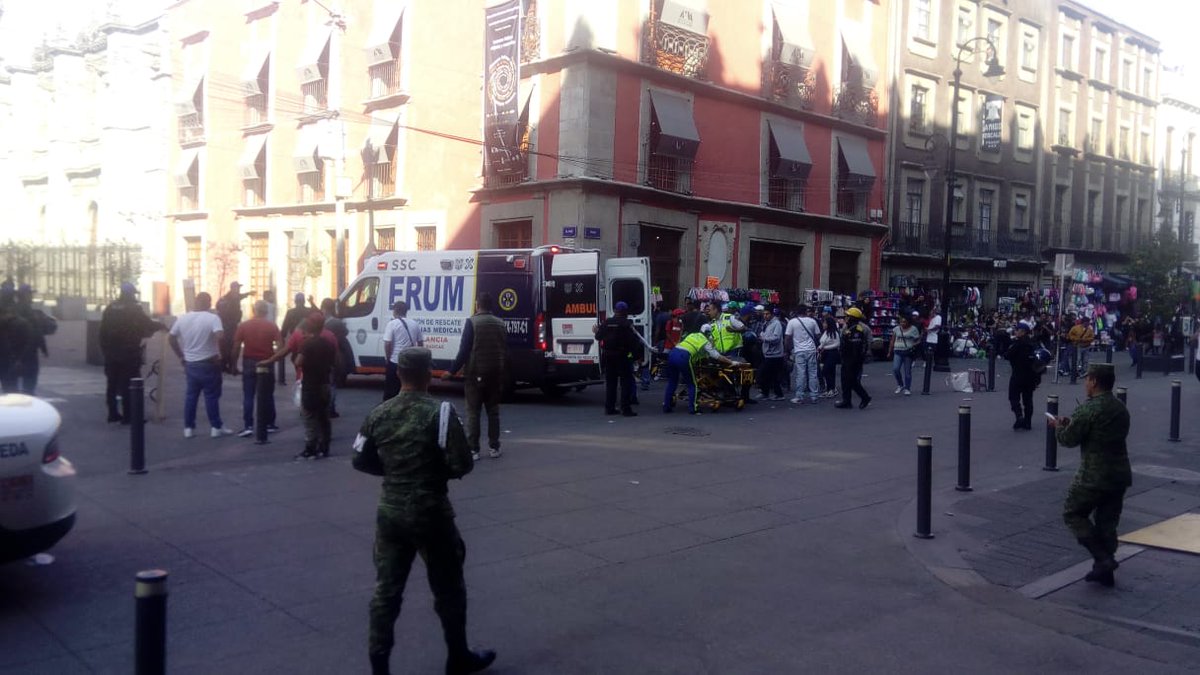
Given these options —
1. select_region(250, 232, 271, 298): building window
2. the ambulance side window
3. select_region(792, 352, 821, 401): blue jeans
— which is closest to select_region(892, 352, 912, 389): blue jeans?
select_region(792, 352, 821, 401): blue jeans

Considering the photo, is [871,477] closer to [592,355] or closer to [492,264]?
[592,355]

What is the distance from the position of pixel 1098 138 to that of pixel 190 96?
4118cm

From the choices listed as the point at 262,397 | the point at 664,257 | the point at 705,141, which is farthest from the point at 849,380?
the point at 705,141

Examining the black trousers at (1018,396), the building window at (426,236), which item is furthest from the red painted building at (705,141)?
Result: the black trousers at (1018,396)

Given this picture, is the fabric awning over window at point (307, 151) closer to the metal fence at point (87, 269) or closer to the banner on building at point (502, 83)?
the banner on building at point (502, 83)

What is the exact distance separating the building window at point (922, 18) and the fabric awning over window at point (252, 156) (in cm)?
2470

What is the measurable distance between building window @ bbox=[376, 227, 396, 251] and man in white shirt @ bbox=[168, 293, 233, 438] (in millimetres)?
18770

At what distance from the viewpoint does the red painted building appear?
80.6ft

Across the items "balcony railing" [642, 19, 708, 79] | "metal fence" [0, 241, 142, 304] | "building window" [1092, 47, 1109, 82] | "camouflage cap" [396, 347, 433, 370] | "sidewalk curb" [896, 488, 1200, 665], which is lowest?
"sidewalk curb" [896, 488, 1200, 665]

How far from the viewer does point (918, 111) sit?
36469mm

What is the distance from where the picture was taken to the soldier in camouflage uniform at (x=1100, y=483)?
657 centimetres

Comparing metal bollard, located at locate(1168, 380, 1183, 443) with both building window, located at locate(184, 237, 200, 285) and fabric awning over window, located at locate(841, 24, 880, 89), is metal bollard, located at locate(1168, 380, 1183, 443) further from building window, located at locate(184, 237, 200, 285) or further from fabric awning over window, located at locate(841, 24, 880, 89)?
building window, located at locate(184, 237, 200, 285)

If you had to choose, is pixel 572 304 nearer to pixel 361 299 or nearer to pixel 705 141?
pixel 361 299

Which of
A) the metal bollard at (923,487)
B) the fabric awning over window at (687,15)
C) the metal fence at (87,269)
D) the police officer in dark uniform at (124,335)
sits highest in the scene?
the fabric awning over window at (687,15)
